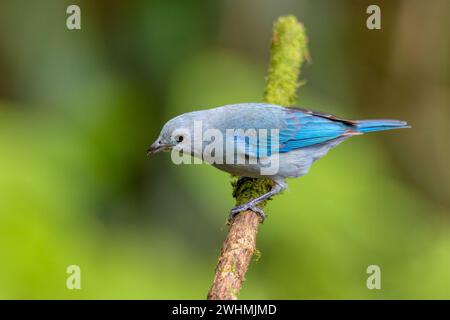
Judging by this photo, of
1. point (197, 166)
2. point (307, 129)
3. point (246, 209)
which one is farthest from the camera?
point (197, 166)

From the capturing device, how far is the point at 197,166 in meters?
6.16

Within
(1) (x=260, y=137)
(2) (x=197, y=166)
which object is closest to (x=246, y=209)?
(1) (x=260, y=137)

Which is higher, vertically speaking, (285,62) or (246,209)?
(285,62)

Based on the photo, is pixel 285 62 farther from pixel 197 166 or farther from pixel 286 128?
pixel 197 166

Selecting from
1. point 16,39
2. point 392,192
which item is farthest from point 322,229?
point 16,39

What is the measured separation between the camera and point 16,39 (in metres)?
6.86

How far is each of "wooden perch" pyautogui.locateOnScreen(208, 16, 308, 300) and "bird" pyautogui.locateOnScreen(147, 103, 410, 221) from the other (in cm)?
16

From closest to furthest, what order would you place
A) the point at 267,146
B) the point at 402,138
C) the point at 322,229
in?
the point at 267,146
the point at 322,229
the point at 402,138

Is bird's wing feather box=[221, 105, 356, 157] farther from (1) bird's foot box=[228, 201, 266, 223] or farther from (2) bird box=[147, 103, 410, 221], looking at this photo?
(1) bird's foot box=[228, 201, 266, 223]

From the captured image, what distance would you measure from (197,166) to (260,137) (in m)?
1.42

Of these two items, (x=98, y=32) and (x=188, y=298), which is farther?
(x=98, y=32)

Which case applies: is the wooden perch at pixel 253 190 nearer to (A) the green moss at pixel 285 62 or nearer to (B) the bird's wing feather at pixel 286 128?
(A) the green moss at pixel 285 62

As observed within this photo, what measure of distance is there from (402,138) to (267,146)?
334 cm
